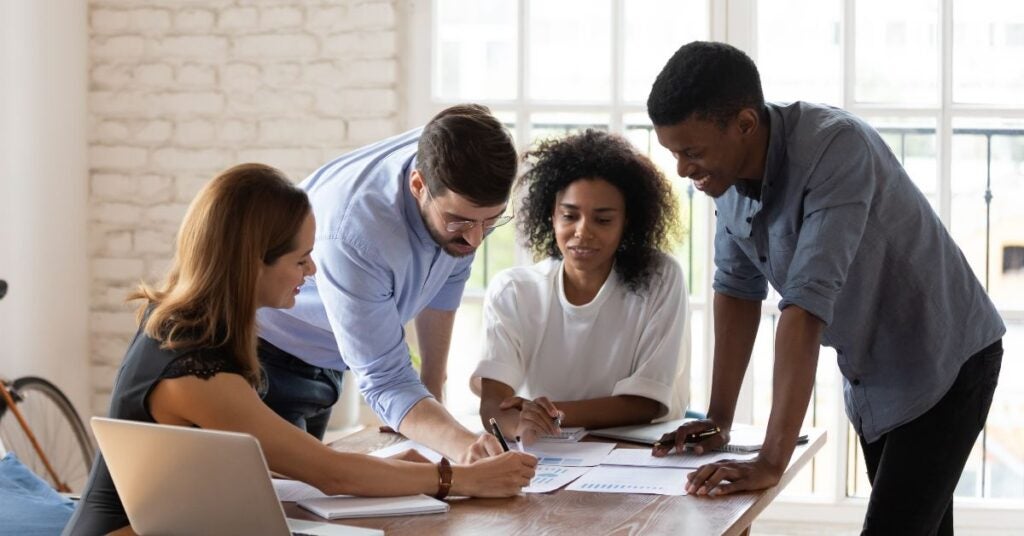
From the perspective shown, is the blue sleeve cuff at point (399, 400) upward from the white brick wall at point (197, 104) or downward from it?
downward

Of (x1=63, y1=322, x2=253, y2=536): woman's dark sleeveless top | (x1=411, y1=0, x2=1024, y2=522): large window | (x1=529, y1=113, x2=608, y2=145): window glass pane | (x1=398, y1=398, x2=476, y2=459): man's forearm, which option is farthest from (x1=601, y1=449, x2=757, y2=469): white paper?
(x1=529, y1=113, x2=608, y2=145): window glass pane

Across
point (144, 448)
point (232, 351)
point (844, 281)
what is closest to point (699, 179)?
point (844, 281)

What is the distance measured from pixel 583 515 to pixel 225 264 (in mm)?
606

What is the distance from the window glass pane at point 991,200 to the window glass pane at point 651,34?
85cm

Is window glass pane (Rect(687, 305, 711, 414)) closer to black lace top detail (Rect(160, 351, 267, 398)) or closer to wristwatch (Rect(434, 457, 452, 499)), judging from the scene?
wristwatch (Rect(434, 457, 452, 499))

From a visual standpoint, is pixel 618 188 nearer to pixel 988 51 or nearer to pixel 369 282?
pixel 369 282

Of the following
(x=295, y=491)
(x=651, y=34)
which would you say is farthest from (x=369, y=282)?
(x=651, y=34)

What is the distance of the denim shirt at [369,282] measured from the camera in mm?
2105

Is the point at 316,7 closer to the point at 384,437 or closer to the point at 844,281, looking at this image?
the point at 384,437

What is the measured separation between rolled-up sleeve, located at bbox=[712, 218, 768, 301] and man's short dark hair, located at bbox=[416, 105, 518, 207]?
1.51 ft

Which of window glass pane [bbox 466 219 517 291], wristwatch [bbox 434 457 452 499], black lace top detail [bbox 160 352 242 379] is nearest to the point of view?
black lace top detail [bbox 160 352 242 379]

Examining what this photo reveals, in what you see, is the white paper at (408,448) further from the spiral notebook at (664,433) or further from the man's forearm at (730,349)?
the man's forearm at (730,349)

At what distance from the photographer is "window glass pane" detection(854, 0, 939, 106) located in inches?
148

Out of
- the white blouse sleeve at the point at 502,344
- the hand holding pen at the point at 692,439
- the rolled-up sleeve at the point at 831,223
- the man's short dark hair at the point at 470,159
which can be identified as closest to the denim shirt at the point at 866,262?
the rolled-up sleeve at the point at 831,223
